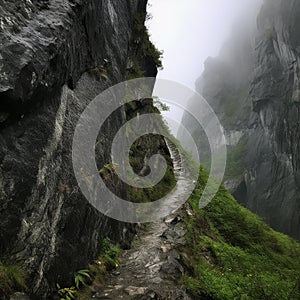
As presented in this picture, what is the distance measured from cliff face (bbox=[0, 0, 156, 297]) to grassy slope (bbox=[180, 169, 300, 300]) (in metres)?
2.63

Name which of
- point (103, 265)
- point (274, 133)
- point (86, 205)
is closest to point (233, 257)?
point (103, 265)

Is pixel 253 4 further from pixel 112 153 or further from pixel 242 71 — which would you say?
pixel 112 153

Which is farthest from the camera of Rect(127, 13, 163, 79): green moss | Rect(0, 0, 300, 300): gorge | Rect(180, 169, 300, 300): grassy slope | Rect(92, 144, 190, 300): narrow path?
Rect(127, 13, 163, 79): green moss

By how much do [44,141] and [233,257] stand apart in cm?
738

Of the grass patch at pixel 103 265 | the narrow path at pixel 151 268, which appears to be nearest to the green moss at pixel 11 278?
the grass patch at pixel 103 265

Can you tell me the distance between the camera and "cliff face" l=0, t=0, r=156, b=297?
4570 mm

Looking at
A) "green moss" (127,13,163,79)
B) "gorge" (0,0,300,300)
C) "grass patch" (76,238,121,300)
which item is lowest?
"grass patch" (76,238,121,300)

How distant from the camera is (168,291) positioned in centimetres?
640

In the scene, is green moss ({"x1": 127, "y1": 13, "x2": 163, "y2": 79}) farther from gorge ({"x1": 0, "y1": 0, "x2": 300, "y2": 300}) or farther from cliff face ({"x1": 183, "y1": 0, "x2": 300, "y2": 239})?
cliff face ({"x1": 183, "y1": 0, "x2": 300, "y2": 239})

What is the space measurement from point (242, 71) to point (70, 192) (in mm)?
73891

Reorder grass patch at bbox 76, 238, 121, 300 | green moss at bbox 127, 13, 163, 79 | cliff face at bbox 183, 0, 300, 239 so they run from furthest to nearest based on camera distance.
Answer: cliff face at bbox 183, 0, 300, 239
green moss at bbox 127, 13, 163, 79
grass patch at bbox 76, 238, 121, 300

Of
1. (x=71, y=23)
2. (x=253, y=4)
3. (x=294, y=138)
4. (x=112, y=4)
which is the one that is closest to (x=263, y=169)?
(x=294, y=138)

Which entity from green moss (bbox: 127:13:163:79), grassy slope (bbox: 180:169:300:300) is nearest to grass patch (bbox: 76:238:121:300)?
grassy slope (bbox: 180:169:300:300)

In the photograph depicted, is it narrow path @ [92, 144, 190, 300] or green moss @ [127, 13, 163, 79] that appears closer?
narrow path @ [92, 144, 190, 300]
